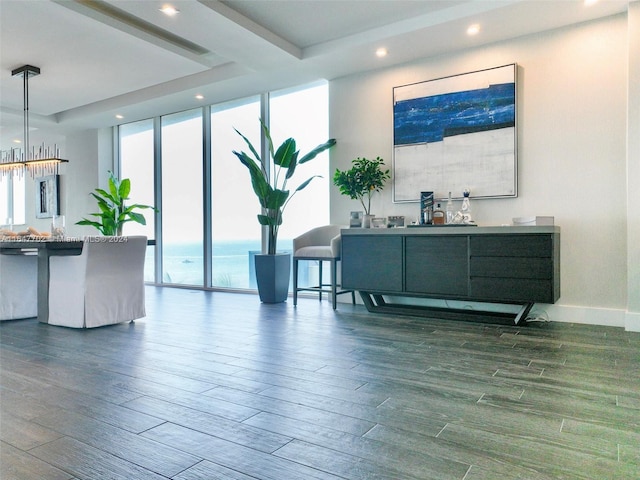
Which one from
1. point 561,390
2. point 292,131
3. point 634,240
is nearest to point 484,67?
point 634,240

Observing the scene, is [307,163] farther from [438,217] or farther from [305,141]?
[438,217]

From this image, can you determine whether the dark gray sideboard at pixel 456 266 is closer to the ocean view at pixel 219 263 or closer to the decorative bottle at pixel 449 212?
the decorative bottle at pixel 449 212

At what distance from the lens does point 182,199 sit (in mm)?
6730

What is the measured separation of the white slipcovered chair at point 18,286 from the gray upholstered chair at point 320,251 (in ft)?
8.15

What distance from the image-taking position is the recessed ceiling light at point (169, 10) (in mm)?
3484

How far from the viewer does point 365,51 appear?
4301 millimetres

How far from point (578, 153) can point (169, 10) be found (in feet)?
11.8

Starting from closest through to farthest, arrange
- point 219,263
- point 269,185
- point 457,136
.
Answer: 1. point 457,136
2. point 269,185
3. point 219,263

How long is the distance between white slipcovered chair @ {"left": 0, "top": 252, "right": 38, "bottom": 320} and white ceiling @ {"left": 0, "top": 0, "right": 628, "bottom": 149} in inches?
85.2

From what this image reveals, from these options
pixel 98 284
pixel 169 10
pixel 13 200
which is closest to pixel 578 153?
pixel 169 10

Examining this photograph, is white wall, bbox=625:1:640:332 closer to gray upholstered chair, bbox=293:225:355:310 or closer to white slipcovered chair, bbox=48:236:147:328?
gray upholstered chair, bbox=293:225:355:310

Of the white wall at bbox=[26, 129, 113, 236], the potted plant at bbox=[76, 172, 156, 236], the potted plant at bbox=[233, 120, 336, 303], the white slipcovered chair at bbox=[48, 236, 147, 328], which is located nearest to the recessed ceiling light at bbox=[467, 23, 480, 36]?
the potted plant at bbox=[233, 120, 336, 303]

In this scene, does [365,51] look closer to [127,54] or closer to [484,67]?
[484,67]

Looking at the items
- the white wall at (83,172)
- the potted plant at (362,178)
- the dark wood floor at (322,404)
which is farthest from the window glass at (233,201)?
the dark wood floor at (322,404)
